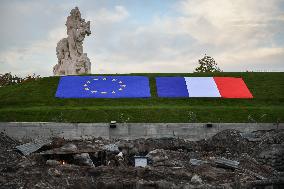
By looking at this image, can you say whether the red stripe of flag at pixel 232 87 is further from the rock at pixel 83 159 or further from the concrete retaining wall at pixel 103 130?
the rock at pixel 83 159

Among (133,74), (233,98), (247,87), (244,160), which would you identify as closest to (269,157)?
(244,160)

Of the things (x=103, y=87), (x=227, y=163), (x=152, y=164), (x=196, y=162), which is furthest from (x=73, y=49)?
(x=227, y=163)

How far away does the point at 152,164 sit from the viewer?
76.5 feet

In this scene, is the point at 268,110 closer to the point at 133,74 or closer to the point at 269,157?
the point at 269,157

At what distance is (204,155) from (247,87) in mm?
15890

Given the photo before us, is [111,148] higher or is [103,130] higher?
[103,130]

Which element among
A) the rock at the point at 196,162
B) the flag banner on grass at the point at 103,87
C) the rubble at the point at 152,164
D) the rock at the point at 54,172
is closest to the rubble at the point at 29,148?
the rubble at the point at 152,164

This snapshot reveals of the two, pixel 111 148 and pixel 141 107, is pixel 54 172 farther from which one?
pixel 141 107

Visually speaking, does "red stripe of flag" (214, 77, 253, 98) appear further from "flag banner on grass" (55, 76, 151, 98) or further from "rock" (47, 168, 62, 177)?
"rock" (47, 168, 62, 177)

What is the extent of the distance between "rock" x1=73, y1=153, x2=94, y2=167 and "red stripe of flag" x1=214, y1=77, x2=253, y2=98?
1809 centimetres

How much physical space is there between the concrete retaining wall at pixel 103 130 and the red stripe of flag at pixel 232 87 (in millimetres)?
8064

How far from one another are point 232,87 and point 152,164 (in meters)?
19.3

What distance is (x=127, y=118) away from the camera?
33188 mm

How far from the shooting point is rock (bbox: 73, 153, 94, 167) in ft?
75.3
